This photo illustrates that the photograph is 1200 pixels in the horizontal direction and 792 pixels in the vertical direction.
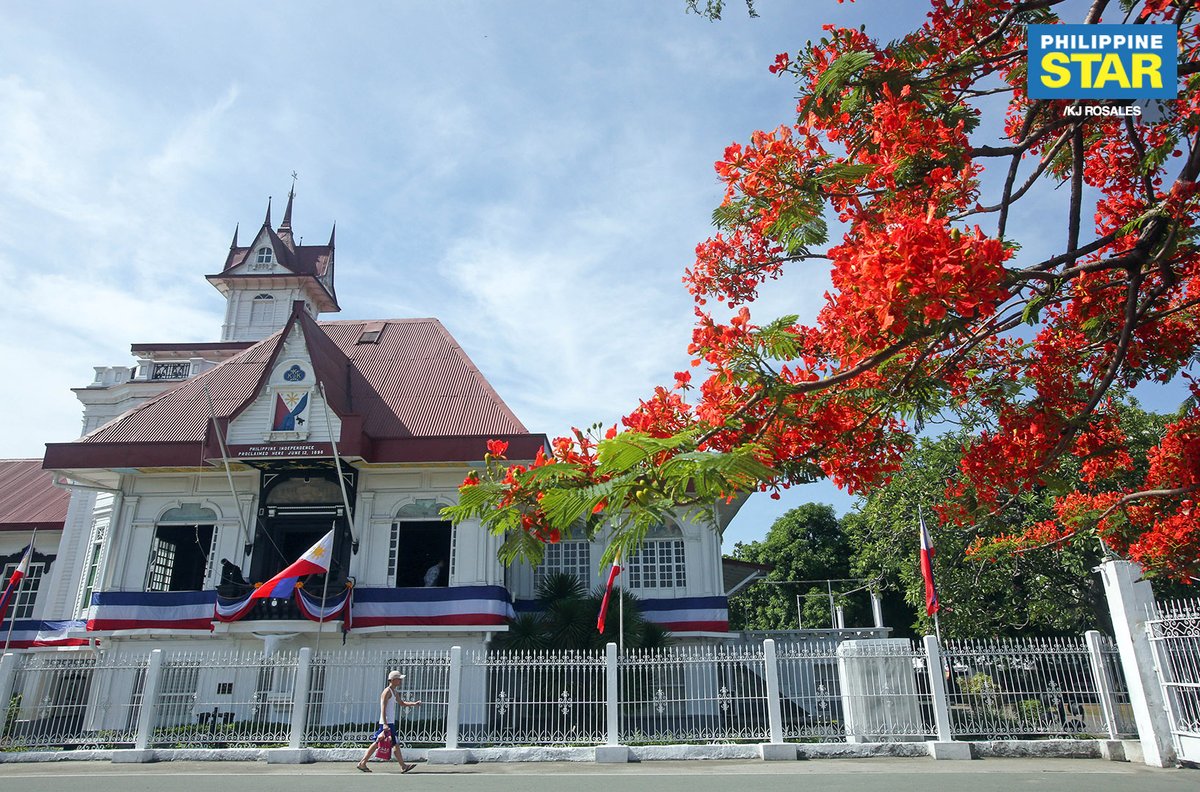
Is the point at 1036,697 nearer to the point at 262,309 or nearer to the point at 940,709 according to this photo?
the point at 940,709

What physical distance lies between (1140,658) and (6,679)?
15.6 m

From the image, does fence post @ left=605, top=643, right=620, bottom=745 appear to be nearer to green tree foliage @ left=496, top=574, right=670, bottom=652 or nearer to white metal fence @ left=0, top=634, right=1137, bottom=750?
white metal fence @ left=0, top=634, right=1137, bottom=750

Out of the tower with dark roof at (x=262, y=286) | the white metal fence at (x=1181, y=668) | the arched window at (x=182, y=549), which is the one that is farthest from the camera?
the tower with dark roof at (x=262, y=286)

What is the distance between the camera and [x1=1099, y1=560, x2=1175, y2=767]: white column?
8.46m

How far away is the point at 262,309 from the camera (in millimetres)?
28516

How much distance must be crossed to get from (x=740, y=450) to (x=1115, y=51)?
417 cm

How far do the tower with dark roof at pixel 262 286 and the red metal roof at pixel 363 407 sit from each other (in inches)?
332

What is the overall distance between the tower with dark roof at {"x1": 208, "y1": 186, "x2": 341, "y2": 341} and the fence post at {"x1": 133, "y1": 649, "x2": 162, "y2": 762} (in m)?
18.1

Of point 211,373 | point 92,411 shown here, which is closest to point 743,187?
point 211,373

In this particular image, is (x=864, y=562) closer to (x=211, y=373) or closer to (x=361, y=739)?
(x=361, y=739)

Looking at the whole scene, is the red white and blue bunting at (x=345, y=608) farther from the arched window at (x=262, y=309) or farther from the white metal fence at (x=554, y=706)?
the arched window at (x=262, y=309)

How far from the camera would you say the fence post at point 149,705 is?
1080 centimetres

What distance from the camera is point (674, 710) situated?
11.2m

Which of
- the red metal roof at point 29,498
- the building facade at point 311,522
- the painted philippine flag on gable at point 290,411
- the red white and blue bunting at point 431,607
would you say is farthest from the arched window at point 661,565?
the red metal roof at point 29,498
